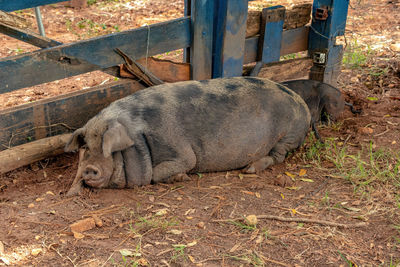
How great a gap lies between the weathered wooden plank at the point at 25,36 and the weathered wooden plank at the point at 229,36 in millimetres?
1625

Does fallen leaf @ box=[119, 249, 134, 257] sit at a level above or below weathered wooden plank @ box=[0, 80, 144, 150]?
below

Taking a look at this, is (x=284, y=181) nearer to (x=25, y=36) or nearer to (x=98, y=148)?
(x=98, y=148)

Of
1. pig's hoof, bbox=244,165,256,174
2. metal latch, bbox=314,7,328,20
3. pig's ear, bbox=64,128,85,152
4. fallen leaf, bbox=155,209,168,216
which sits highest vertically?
metal latch, bbox=314,7,328,20

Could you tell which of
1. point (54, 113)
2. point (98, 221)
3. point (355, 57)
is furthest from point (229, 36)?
point (355, 57)

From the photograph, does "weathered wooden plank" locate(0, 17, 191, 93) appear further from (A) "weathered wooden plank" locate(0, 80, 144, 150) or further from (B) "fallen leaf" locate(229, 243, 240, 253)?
(B) "fallen leaf" locate(229, 243, 240, 253)

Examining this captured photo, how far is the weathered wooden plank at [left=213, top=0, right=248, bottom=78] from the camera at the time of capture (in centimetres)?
496

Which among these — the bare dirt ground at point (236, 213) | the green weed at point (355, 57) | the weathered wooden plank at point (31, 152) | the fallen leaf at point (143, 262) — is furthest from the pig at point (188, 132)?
the green weed at point (355, 57)

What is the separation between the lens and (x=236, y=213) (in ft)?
13.0

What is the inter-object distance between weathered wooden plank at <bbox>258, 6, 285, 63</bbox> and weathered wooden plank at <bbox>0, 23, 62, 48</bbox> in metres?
2.29

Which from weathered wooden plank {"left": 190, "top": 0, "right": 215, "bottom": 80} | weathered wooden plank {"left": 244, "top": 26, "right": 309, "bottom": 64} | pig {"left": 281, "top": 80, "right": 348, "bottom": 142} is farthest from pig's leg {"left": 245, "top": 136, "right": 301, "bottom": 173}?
weathered wooden plank {"left": 244, "top": 26, "right": 309, "bottom": 64}

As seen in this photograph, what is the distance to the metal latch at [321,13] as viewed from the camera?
575cm

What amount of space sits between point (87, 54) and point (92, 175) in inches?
45.9

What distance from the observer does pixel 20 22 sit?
169 inches

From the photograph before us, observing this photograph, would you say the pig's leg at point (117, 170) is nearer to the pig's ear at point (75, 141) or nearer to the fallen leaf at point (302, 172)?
the pig's ear at point (75, 141)
